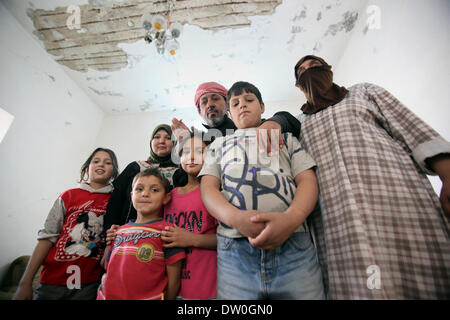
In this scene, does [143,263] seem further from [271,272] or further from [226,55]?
[226,55]

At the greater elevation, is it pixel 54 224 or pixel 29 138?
pixel 29 138

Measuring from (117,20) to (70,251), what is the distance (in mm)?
2604

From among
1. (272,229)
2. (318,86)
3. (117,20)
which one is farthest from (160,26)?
(272,229)

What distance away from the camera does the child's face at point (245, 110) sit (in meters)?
0.95

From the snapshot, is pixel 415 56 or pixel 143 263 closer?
pixel 143 263

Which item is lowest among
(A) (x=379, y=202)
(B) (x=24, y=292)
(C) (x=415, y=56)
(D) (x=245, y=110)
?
(B) (x=24, y=292)

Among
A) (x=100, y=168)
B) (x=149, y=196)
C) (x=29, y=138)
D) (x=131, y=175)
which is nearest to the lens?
(x=149, y=196)

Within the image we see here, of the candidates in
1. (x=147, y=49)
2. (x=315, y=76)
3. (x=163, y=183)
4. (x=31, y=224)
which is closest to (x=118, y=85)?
(x=147, y=49)

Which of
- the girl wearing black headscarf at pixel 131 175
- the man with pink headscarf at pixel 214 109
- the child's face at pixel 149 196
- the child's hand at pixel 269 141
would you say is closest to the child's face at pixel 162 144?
the girl wearing black headscarf at pixel 131 175

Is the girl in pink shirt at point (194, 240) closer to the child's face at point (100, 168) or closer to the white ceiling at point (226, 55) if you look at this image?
the child's face at point (100, 168)

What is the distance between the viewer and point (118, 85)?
313 cm

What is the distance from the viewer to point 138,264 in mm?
745

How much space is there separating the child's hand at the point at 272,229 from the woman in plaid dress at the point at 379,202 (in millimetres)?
279

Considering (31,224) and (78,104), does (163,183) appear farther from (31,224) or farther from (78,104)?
(78,104)
